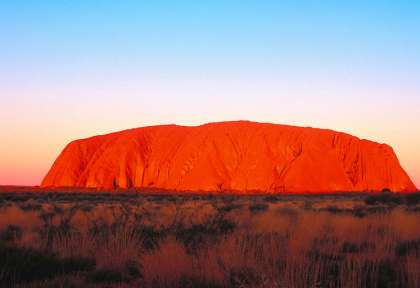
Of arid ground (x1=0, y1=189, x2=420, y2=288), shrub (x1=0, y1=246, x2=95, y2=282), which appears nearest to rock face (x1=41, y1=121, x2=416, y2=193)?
arid ground (x1=0, y1=189, x2=420, y2=288)

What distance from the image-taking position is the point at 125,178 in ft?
306

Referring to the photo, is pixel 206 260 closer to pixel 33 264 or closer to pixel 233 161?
pixel 33 264

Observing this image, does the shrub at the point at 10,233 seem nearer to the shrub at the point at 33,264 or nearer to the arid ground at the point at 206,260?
the arid ground at the point at 206,260

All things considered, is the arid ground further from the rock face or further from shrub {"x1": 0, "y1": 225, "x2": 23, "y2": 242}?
the rock face

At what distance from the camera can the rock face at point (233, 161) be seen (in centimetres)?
8219

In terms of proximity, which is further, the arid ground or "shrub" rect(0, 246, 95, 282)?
"shrub" rect(0, 246, 95, 282)

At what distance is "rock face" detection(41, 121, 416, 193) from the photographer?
82.2 metres

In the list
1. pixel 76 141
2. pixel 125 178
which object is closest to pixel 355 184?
pixel 125 178

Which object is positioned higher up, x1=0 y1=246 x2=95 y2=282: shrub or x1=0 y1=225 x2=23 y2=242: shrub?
x1=0 y1=246 x2=95 y2=282: shrub

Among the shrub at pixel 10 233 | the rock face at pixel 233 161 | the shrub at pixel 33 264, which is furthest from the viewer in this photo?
the rock face at pixel 233 161

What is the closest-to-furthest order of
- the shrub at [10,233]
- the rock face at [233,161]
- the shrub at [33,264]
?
1. the shrub at [33,264]
2. the shrub at [10,233]
3. the rock face at [233,161]

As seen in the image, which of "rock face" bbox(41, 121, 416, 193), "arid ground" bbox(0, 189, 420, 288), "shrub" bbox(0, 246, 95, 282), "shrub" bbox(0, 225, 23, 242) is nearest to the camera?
"arid ground" bbox(0, 189, 420, 288)

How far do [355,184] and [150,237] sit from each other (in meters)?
81.2

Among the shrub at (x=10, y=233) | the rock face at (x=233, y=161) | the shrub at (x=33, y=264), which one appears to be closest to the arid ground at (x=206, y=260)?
the shrub at (x=33, y=264)
